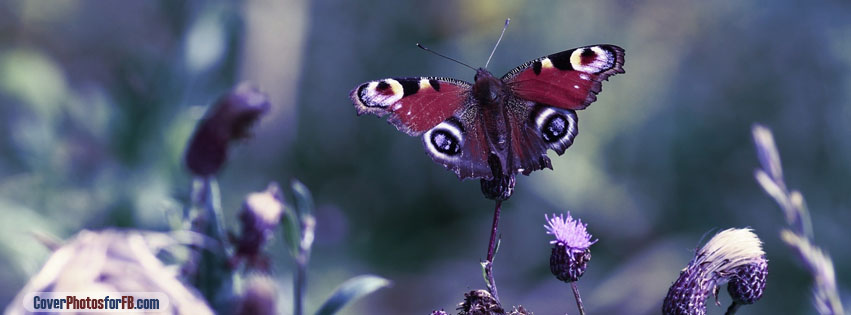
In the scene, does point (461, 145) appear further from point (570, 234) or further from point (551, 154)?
point (551, 154)

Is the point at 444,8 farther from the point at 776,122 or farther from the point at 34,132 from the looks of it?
the point at 34,132

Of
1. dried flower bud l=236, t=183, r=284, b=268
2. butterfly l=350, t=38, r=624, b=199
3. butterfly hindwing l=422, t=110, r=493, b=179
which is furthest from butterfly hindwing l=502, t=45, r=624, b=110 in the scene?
dried flower bud l=236, t=183, r=284, b=268

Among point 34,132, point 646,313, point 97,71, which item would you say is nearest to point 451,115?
point 34,132

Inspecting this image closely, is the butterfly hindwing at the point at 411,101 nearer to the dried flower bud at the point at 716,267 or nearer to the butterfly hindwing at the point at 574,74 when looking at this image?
the butterfly hindwing at the point at 574,74

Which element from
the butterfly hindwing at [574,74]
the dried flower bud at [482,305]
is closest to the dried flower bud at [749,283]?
the dried flower bud at [482,305]

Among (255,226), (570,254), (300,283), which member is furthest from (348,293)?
(570,254)

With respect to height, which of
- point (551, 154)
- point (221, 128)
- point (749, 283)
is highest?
point (551, 154)

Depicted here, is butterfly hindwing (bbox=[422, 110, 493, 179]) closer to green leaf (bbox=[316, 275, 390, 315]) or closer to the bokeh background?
green leaf (bbox=[316, 275, 390, 315])
